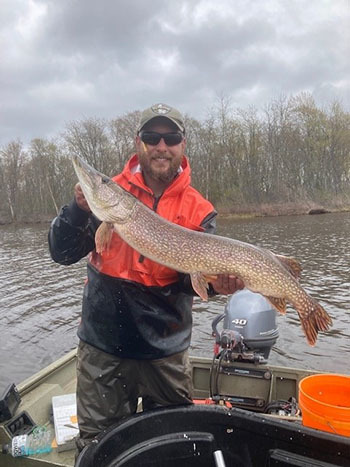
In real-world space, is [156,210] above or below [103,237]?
above

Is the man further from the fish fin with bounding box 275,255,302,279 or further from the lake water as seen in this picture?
the lake water

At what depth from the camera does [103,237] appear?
92.1 inches

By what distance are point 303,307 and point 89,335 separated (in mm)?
1304

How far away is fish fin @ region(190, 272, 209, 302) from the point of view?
2343 mm

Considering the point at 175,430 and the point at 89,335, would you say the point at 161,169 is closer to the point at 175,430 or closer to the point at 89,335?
the point at 89,335

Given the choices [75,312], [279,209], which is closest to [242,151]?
[279,209]

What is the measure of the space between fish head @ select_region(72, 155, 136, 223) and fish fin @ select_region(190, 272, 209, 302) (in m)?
0.55

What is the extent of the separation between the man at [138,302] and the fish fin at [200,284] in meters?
0.07

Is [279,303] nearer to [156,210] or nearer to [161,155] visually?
[156,210]

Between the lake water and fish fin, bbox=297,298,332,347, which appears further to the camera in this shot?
the lake water

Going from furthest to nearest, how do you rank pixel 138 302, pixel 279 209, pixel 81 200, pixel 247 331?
pixel 279 209, pixel 247 331, pixel 81 200, pixel 138 302

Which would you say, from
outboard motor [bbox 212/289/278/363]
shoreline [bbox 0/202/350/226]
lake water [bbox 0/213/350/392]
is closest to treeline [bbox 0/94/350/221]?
shoreline [bbox 0/202/350/226]

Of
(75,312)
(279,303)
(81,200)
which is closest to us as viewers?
(81,200)

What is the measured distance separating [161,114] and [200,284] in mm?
1085
